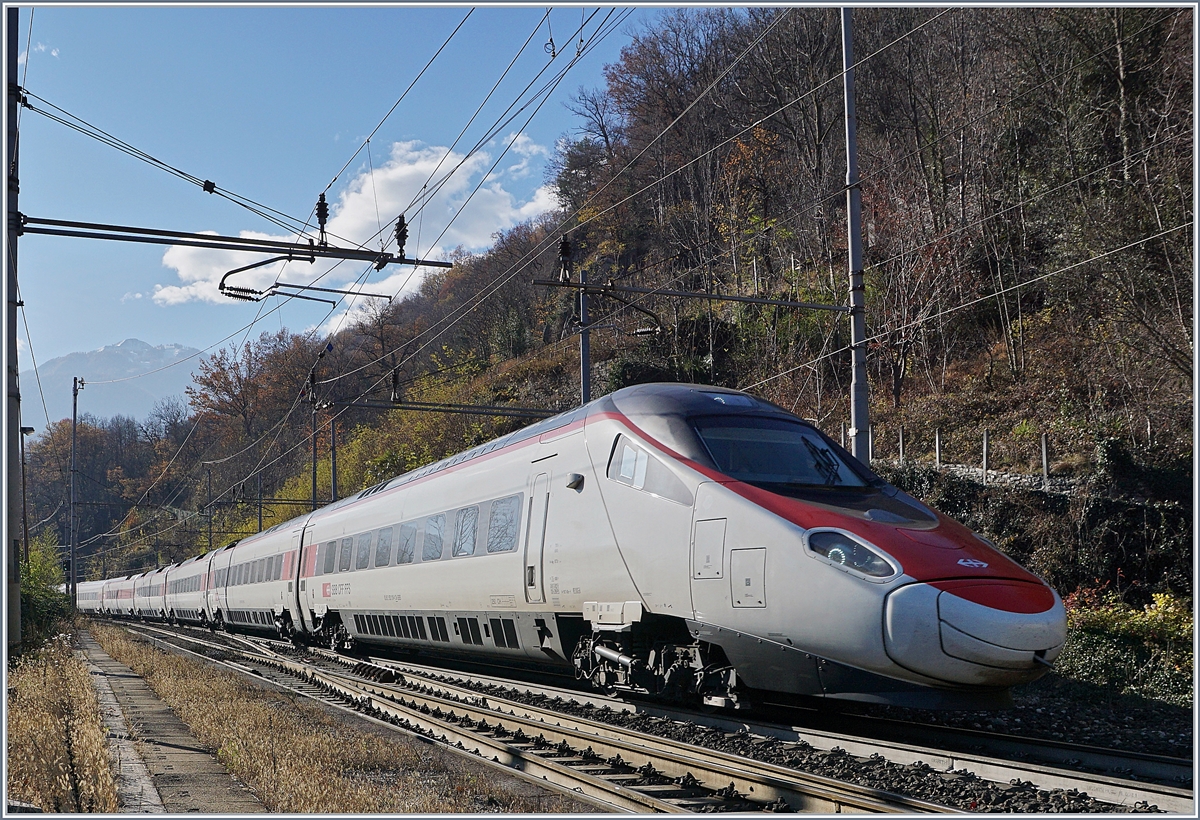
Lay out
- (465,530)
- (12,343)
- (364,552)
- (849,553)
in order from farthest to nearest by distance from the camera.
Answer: (364,552) → (465,530) → (12,343) → (849,553)

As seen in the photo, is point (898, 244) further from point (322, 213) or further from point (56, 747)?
point (56, 747)

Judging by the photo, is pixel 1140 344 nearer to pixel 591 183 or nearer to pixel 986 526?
pixel 986 526

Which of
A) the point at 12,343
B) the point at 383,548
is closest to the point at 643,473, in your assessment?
the point at 12,343

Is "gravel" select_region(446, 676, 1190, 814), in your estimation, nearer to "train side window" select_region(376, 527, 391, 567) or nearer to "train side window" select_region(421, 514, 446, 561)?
"train side window" select_region(421, 514, 446, 561)

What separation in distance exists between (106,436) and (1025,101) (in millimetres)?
78787

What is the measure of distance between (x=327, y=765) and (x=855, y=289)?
10.2 meters

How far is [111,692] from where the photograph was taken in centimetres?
1382

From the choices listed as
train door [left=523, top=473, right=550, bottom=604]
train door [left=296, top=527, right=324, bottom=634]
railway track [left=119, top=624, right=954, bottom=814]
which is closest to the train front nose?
railway track [left=119, top=624, right=954, bottom=814]

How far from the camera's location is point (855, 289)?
14.6 meters

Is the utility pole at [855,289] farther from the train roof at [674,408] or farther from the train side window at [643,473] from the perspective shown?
the train side window at [643,473]

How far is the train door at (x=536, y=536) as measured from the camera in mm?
10852

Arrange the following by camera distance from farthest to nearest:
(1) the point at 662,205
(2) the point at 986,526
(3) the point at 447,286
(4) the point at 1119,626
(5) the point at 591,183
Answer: (3) the point at 447,286
(5) the point at 591,183
(1) the point at 662,205
(2) the point at 986,526
(4) the point at 1119,626

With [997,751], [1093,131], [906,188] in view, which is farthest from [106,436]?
[997,751]

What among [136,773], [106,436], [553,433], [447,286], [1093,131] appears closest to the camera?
[136,773]
